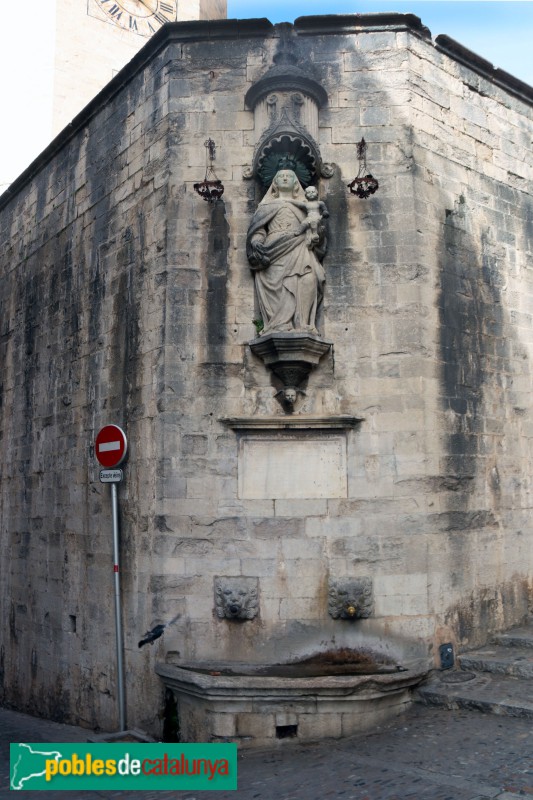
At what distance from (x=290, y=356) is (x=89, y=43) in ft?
40.8

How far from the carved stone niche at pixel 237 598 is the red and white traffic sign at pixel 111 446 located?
1679 millimetres

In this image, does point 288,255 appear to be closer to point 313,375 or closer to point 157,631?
point 313,375

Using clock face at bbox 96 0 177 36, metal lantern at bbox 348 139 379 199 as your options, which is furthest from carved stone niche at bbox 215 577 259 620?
clock face at bbox 96 0 177 36

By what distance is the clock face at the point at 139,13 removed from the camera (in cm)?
1670

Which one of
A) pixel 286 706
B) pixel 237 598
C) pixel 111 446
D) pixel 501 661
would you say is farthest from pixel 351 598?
pixel 111 446

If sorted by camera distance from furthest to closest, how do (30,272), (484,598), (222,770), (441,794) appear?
1. (30,272)
2. (484,598)
3. (222,770)
4. (441,794)

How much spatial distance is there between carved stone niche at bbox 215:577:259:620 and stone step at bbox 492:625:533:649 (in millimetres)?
2598

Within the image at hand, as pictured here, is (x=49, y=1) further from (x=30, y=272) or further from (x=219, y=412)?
(x=219, y=412)

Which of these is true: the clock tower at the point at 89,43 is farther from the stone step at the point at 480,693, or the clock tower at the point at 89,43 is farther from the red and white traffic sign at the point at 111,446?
the stone step at the point at 480,693

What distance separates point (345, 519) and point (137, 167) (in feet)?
14.8

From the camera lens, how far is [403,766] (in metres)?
5.42

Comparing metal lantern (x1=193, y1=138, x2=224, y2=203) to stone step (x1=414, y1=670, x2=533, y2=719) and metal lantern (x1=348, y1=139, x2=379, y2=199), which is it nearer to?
metal lantern (x1=348, y1=139, x2=379, y2=199)

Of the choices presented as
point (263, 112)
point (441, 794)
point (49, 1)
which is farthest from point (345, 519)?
point (49, 1)

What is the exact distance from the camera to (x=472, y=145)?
27.9ft
